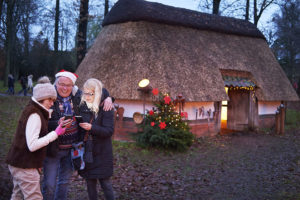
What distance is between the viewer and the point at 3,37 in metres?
22.3

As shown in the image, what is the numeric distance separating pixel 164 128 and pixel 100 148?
4.46 m

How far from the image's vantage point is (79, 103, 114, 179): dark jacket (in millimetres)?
3455

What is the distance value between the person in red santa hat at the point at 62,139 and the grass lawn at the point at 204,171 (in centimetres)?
121

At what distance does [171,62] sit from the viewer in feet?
30.3

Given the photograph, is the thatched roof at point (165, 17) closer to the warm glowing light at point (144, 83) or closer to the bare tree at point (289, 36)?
the warm glowing light at point (144, 83)

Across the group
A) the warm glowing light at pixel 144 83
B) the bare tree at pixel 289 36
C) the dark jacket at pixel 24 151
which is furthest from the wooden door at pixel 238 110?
the bare tree at pixel 289 36

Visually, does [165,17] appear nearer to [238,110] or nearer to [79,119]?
[238,110]

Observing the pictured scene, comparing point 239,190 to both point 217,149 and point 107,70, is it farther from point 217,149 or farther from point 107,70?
point 107,70

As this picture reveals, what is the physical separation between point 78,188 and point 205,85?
598 centimetres

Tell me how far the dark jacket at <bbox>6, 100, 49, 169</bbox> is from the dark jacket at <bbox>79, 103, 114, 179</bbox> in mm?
592

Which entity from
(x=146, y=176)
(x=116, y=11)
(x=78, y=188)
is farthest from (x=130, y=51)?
(x=78, y=188)

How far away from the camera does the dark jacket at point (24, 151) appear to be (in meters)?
2.95

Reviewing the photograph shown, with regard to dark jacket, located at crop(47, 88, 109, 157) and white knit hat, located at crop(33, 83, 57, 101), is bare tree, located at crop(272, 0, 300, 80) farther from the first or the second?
white knit hat, located at crop(33, 83, 57, 101)

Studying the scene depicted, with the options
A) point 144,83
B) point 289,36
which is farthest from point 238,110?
point 289,36
